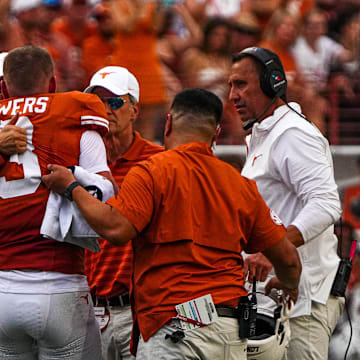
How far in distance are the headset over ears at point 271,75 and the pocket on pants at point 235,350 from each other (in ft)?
4.92

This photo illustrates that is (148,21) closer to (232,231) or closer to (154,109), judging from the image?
(154,109)

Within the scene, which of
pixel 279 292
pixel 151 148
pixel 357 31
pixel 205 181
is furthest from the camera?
pixel 357 31

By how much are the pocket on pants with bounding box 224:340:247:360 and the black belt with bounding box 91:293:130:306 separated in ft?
3.28

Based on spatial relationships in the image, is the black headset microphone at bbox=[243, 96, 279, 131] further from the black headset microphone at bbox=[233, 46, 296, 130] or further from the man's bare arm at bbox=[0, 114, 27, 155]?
the man's bare arm at bbox=[0, 114, 27, 155]

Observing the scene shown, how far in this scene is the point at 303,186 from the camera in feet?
11.7

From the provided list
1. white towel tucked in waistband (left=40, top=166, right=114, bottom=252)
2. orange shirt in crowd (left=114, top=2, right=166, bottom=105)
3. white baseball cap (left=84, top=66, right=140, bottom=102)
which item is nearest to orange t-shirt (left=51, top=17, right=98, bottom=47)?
orange shirt in crowd (left=114, top=2, right=166, bottom=105)

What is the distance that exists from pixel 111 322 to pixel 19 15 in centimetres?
550

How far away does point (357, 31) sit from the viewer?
9.22 metres

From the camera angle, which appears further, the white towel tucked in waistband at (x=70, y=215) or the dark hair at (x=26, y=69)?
the dark hair at (x=26, y=69)

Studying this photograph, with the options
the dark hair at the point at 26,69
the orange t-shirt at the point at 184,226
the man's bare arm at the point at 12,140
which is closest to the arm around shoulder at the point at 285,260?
the orange t-shirt at the point at 184,226

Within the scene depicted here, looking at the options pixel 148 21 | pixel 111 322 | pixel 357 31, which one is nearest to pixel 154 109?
pixel 148 21

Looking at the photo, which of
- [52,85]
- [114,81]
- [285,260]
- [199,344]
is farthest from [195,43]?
[199,344]

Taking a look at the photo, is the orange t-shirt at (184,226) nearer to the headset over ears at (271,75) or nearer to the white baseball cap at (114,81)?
the headset over ears at (271,75)

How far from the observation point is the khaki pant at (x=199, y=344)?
282cm
